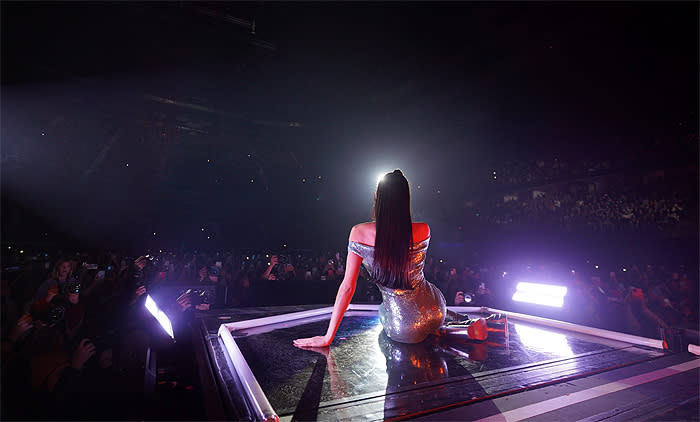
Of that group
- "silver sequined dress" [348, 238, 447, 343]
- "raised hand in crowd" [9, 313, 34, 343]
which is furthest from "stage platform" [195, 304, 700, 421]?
"raised hand in crowd" [9, 313, 34, 343]

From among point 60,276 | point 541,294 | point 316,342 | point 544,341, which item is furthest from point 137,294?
point 541,294

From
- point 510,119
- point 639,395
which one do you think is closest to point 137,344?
point 639,395

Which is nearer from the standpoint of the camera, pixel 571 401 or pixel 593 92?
pixel 571 401

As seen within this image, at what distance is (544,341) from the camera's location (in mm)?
2316

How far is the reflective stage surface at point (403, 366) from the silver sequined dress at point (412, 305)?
11 centimetres

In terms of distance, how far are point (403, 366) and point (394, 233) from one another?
844 millimetres

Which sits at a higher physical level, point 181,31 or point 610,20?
point 181,31

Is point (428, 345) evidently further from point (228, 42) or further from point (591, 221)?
point (591, 221)

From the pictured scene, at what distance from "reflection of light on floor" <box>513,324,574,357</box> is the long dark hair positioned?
1181 mm

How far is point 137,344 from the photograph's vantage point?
1.60 meters

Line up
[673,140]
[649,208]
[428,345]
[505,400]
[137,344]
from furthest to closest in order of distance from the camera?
[649,208]
[673,140]
[428,345]
[137,344]
[505,400]

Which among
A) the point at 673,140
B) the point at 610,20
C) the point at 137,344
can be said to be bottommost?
the point at 137,344

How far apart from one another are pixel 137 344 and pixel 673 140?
10460mm

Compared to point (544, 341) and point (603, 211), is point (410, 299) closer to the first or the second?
point (544, 341)
